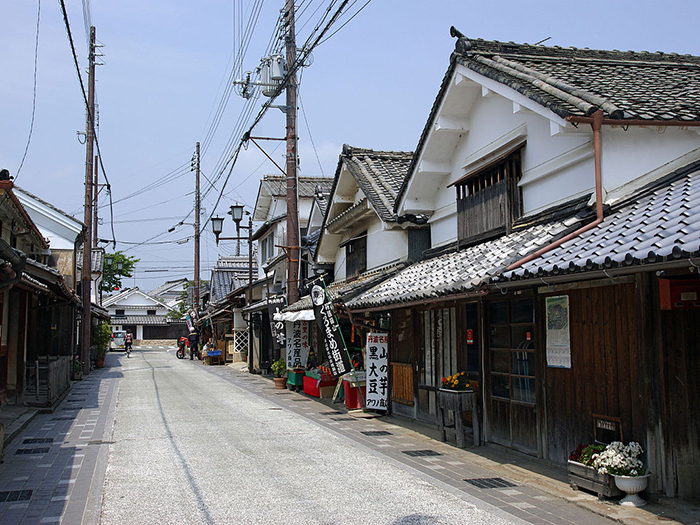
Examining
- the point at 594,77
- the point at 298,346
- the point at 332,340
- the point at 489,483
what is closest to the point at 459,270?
the point at 489,483

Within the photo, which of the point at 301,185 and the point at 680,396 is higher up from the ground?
the point at 301,185

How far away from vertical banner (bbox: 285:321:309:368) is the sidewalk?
8437mm

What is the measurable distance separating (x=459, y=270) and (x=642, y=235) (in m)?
4.69

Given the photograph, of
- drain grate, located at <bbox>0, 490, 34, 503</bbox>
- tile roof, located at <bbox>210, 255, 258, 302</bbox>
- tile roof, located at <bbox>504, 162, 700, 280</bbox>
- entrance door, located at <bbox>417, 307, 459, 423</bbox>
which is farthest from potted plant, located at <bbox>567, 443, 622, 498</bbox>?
tile roof, located at <bbox>210, 255, 258, 302</bbox>

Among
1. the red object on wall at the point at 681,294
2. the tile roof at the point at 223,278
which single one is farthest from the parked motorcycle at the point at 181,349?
the red object on wall at the point at 681,294

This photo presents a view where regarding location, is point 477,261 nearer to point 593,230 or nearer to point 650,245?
point 593,230

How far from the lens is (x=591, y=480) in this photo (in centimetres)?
787

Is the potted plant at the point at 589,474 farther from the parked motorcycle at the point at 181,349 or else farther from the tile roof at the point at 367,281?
the parked motorcycle at the point at 181,349

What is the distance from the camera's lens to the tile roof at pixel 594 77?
9195 mm

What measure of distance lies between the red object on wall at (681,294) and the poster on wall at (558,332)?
2.26 m

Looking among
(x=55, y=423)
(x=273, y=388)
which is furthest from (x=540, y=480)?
(x=273, y=388)

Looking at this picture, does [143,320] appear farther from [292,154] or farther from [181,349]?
[292,154]

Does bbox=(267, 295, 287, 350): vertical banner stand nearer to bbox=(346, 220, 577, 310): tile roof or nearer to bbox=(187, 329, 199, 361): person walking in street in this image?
bbox=(346, 220, 577, 310): tile roof

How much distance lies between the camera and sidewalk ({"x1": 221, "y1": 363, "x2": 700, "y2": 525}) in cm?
694
